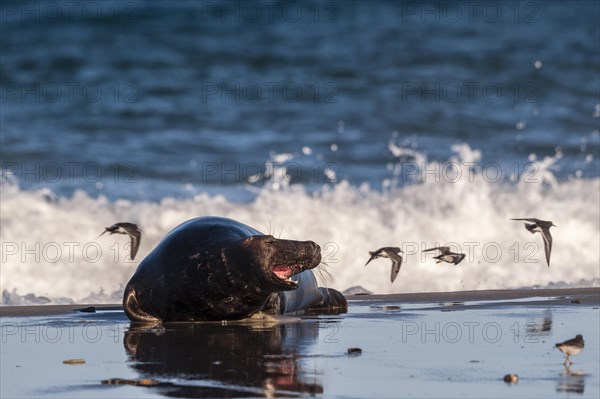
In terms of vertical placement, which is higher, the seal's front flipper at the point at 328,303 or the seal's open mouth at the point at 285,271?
the seal's open mouth at the point at 285,271

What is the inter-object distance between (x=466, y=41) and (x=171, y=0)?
709 cm

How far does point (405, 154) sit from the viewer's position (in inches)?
835

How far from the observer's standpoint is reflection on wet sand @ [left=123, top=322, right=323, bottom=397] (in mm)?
6312

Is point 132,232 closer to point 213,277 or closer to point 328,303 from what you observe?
point 328,303

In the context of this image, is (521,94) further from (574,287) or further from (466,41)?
(574,287)

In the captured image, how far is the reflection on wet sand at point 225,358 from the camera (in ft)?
20.7

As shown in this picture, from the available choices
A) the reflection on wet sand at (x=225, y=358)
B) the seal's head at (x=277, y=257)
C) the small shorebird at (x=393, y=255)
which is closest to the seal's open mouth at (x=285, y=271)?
the seal's head at (x=277, y=257)

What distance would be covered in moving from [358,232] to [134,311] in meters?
5.56

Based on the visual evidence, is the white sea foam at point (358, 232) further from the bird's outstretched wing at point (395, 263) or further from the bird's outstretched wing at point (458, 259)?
the bird's outstretched wing at point (458, 259)

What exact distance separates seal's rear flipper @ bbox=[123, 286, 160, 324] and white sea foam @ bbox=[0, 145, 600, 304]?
247cm

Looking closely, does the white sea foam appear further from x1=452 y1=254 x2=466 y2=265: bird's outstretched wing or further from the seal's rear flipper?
the seal's rear flipper

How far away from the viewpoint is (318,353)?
7535 mm

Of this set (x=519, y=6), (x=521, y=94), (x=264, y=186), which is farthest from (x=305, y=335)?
(x=519, y=6)

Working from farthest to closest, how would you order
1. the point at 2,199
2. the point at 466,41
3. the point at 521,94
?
the point at 466,41
the point at 521,94
the point at 2,199
